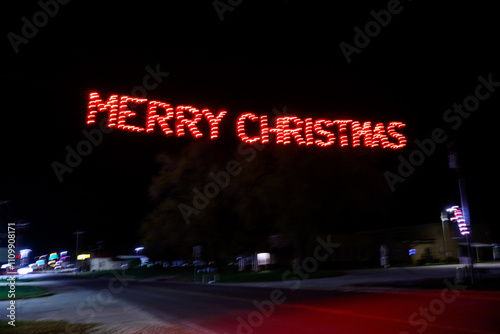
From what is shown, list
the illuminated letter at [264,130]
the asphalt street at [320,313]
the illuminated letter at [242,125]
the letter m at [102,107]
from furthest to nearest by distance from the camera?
1. the illuminated letter at [264,130]
2. the illuminated letter at [242,125]
3. the letter m at [102,107]
4. the asphalt street at [320,313]

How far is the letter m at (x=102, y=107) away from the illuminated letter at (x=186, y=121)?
229 centimetres

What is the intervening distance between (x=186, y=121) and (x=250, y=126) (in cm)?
354

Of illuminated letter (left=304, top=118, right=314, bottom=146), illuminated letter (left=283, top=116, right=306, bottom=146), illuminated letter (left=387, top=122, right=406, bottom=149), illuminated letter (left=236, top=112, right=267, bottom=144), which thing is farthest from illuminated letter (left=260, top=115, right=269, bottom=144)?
illuminated letter (left=387, top=122, right=406, bottom=149)

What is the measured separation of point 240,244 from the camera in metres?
32.6

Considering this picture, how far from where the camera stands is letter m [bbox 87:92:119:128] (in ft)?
48.5

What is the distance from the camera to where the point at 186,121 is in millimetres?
16812

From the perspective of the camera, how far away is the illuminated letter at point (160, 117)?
15.9m

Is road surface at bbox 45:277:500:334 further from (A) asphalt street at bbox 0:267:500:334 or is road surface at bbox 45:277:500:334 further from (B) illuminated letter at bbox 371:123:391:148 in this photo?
(B) illuminated letter at bbox 371:123:391:148

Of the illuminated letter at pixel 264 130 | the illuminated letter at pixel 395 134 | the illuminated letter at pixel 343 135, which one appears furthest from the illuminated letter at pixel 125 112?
the illuminated letter at pixel 395 134

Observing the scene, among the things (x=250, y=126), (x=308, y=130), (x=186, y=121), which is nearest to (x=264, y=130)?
(x=250, y=126)

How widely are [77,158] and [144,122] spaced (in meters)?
5.04

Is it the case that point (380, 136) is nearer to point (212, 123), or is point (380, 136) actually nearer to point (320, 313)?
point (212, 123)

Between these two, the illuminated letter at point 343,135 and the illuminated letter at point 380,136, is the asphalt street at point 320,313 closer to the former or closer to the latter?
the illuminated letter at point 380,136

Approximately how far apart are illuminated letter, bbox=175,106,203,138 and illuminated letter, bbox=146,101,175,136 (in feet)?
0.73
